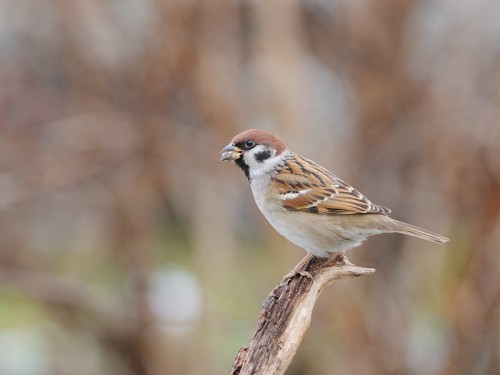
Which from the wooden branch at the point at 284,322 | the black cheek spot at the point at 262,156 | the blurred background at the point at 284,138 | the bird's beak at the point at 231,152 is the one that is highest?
the blurred background at the point at 284,138

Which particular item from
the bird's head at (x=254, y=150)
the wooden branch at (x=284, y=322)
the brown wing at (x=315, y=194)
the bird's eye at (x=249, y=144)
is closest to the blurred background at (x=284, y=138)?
the brown wing at (x=315, y=194)

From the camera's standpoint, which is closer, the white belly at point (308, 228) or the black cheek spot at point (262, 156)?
the white belly at point (308, 228)

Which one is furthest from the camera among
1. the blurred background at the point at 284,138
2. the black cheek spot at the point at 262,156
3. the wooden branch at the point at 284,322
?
the blurred background at the point at 284,138

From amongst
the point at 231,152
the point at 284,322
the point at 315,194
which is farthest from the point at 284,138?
the point at 284,322

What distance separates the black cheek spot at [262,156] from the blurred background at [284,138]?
5.47ft

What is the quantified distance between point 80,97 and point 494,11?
9.29ft

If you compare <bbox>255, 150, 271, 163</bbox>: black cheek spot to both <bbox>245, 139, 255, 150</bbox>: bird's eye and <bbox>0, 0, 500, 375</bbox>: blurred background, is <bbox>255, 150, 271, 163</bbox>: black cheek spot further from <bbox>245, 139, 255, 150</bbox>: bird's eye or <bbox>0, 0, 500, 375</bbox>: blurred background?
<bbox>0, 0, 500, 375</bbox>: blurred background

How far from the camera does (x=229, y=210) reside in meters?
5.86

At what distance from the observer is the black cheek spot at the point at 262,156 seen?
321 cm

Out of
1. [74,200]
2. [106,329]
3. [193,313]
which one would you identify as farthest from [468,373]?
[74,200]

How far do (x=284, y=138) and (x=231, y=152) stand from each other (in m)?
1.90

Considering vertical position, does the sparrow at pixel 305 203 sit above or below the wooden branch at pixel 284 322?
above

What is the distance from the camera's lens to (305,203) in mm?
3229

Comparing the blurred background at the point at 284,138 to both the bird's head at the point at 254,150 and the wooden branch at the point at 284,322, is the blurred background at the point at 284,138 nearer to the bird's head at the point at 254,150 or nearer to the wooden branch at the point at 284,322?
the bird's head at the point at 254,150
